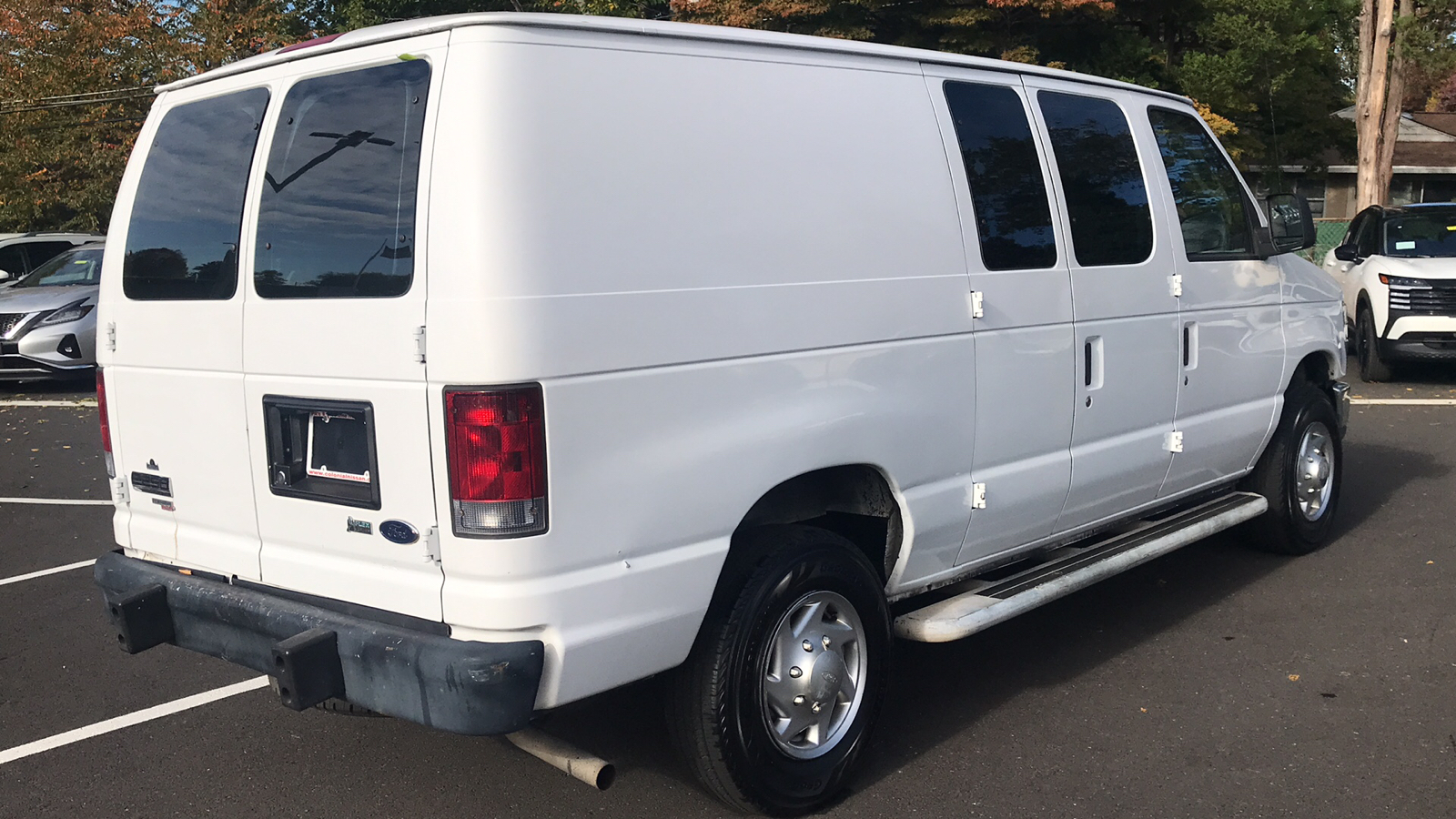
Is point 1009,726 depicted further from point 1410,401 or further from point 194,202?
point 1410,401

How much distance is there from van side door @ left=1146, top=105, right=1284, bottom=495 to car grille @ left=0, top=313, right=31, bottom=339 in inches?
514

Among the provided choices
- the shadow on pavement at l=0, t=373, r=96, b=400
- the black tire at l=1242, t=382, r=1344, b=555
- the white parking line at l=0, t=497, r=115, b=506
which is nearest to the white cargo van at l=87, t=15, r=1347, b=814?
the black tire at l=1242, t=382, r=1344, b=555

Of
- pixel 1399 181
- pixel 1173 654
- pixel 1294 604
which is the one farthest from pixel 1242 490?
pixel 1399 181

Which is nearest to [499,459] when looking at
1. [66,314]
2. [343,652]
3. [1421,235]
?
[343,652]

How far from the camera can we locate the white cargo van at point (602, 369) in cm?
311

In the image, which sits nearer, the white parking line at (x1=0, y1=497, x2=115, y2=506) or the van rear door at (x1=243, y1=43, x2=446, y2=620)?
the van rear door at (x1=243, y1=43, x2=446, y2=620)

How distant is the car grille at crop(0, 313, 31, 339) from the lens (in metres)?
14.1

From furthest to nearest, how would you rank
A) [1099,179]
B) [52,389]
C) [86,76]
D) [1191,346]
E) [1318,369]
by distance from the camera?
[86,76], [52,389], [1318,369], [1191,346], [1099,179]

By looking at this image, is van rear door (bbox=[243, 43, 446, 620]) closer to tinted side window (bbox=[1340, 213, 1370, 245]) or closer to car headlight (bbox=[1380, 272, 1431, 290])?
car headlight (bbox=[1380, 272, 1431, 290])

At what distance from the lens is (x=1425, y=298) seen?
12.3 meters

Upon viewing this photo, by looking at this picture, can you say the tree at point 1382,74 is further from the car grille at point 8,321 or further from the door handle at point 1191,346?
the car grille at point 8,321

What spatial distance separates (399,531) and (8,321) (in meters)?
13.2

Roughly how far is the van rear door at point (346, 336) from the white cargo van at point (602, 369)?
0.4 inches

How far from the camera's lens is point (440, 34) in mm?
3203
